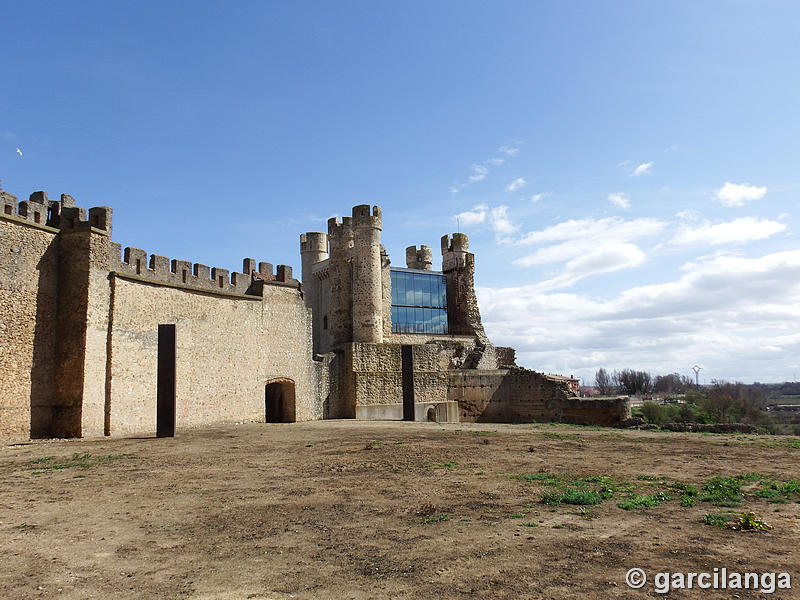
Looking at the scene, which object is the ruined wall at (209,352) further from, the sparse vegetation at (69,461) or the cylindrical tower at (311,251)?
the cylindrical tower at (311,251)

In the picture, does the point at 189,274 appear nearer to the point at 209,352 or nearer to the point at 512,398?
the point at 209,352

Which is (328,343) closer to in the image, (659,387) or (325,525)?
(325,525)

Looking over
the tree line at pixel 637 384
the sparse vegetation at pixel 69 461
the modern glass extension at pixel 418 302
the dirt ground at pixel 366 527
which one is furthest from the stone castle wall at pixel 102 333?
the tree line at pixel 637 384

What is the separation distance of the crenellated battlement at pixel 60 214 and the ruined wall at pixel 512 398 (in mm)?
16728

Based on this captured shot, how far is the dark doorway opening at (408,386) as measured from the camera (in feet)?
78.2

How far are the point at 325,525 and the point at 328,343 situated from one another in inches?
882

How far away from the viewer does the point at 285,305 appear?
2200 centimetres

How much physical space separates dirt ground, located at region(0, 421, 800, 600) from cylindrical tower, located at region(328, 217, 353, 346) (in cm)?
1614

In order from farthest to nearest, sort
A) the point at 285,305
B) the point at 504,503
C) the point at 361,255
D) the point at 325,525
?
the point at 361,255, the point at 285,305, the point at 504,503, the point at 325,525

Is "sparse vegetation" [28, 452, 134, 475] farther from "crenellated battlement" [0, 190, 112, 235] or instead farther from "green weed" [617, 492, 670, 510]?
"green weed" [617, 492, 670, 510]

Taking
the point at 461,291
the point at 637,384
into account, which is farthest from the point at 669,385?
the point at 461,291

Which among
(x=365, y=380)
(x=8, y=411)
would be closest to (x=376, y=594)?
(x=8, y=411)

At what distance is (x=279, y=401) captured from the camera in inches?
878

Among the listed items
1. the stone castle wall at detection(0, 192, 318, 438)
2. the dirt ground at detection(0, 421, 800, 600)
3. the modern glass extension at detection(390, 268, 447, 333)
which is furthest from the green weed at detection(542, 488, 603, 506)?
the modern glass extension at detection(390, 268, 447, 333)
